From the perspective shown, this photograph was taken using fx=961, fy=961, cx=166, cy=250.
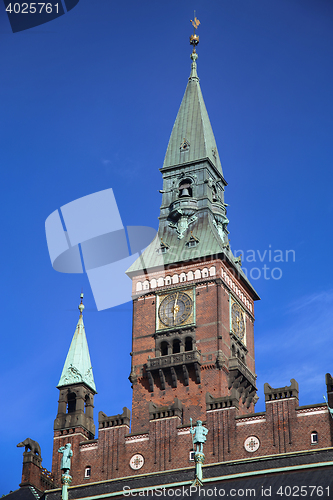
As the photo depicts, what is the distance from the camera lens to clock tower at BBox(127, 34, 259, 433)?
230ft

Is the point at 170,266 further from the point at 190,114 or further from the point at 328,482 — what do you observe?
the point at 328,482

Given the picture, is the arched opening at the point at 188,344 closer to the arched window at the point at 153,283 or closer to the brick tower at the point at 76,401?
the arched window at the point at 153,283

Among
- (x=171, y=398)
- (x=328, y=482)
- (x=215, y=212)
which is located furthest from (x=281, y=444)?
(x=215, y=212)

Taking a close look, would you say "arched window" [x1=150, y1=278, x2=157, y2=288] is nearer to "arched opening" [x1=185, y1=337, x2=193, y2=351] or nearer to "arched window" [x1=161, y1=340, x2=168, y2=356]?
"arched window" [x1=161, y1=340, x2=168, y2=356]

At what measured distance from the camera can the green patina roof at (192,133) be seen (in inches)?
3280

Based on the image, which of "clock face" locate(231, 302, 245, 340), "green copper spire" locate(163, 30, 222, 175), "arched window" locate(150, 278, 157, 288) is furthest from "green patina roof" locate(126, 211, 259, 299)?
"green copper spire" locate(163, 30, 222, 175)

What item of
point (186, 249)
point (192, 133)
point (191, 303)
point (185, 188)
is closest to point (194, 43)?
point (192, 133)

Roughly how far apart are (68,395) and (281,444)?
55.6 feet

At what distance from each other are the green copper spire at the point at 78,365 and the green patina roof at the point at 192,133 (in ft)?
67.7

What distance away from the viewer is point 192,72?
9106 centimetres

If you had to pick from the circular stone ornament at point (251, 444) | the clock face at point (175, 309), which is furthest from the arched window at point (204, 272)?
the circular stone ornament at point (251, 444)

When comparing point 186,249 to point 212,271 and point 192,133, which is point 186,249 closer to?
point 212,271

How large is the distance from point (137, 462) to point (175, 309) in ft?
53.9

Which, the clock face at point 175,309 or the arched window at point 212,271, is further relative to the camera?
the arched window at point 212,271
